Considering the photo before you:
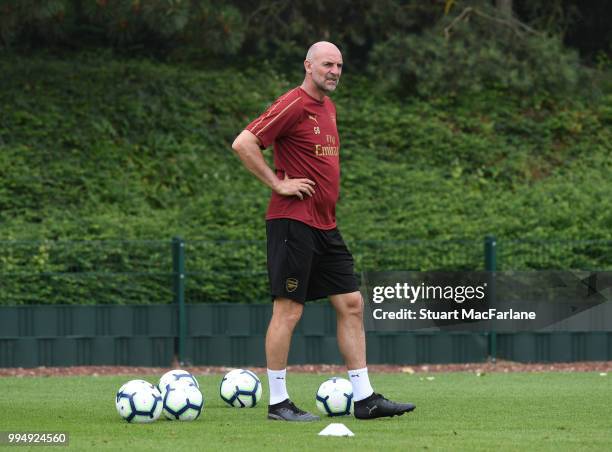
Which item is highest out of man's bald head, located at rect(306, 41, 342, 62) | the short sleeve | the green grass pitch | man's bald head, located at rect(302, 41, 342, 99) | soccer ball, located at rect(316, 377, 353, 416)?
man's bald head, located at rect(306, 41, 342, 62)

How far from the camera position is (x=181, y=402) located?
25.5 ft

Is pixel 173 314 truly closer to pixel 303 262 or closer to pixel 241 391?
pixel 241 391

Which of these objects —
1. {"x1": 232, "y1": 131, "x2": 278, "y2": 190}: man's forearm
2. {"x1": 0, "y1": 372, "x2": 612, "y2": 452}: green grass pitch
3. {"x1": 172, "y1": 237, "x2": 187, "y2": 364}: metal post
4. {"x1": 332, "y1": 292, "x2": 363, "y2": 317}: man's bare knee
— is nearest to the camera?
{"x1": 0, "y1": 372, "x2": 612, "y2": 452}: green grass pitch

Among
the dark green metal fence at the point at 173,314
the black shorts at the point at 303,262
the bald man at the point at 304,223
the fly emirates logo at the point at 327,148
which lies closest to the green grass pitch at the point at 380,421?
the bald man at the point at 304,223

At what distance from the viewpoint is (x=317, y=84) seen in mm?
7742

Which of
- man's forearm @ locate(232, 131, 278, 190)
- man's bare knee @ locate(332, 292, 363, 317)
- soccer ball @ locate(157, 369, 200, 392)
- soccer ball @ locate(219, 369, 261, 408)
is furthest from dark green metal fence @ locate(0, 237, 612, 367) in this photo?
man's forearm @ locate(232, 131, 278, 190)

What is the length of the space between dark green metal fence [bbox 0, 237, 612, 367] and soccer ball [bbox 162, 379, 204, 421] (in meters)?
5.92

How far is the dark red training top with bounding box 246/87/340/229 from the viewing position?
25.1 ft

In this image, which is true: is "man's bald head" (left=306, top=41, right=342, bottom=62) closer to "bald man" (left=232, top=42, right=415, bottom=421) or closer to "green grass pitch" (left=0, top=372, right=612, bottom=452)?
"bald man" (left=232, top=42, right=415, bottom=421)

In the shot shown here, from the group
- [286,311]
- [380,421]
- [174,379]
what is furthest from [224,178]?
[380,421]

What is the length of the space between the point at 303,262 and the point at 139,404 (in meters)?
1.31

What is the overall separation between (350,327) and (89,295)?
6.57 meters

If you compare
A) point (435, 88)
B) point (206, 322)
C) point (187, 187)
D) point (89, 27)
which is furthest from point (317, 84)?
point (89, 27)

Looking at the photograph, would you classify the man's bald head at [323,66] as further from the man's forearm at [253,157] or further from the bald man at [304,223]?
the man's forearm at [253,157]
